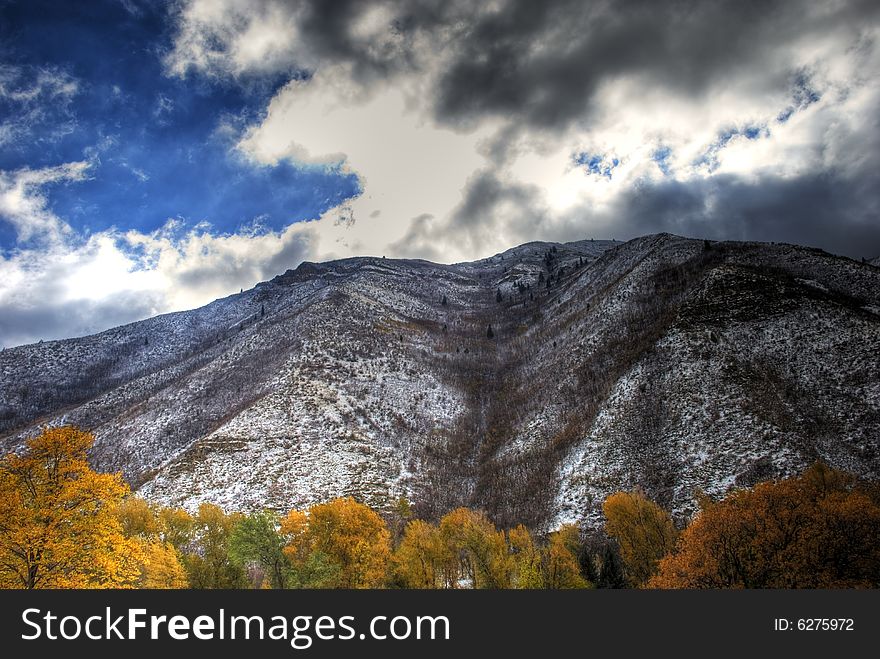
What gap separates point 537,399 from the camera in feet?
268

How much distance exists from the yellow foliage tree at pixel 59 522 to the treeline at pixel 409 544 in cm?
4

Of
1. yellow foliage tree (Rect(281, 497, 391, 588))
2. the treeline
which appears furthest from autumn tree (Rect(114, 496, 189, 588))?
yellow foliage tree (Rect(281, 497, 391, 588))

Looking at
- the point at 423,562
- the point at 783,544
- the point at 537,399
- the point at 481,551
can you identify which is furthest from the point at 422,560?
the point at 537,399

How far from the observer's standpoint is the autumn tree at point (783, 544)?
28.0 metres

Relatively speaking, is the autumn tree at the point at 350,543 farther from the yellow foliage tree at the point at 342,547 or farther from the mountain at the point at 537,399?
the mountain at the point at 537,399

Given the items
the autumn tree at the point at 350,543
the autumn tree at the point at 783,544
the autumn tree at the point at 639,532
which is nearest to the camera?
the autumn tree at the point at 783,544

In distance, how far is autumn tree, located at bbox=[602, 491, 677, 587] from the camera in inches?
1596

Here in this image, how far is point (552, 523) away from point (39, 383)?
→ 6328 inches

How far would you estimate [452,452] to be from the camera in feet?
250

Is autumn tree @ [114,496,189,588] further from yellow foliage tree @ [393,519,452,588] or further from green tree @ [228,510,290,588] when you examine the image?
yellow foliage tree @ [393,519,452,588]

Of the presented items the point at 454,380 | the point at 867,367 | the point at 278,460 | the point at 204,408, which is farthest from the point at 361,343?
the point at 867,367

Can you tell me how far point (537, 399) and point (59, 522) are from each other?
7459 cm

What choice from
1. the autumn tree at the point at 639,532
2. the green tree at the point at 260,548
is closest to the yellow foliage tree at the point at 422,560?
the green tree at the point at 260,548

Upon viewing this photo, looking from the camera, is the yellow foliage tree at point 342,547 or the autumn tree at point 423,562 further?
the autumn tree at point 423,562
